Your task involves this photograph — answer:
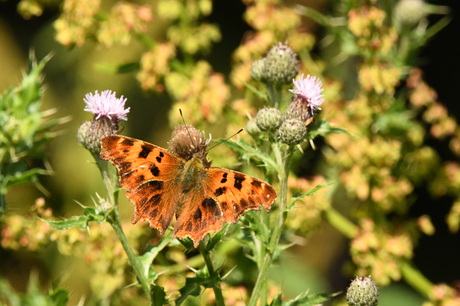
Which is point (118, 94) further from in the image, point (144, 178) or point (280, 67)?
point (144, 178)

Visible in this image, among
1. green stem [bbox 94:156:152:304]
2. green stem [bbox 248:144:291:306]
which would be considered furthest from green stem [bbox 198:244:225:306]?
green stem [bbox 94:156:152:304]

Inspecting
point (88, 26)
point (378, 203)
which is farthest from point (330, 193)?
point (88, 26)

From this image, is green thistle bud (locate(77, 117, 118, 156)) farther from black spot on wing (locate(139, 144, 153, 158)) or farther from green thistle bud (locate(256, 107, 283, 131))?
green thistle bud (locate(256, 107, 283, 131))

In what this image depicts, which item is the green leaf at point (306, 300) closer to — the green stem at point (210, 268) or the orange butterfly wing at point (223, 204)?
the green stem at point (210, 268)

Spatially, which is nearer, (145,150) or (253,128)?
(145,150)

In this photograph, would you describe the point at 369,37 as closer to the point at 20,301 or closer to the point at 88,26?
the point at 88,26

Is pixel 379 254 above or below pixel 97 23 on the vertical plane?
below

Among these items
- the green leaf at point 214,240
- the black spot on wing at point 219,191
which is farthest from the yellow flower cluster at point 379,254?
the black spot on wing at point 219,191

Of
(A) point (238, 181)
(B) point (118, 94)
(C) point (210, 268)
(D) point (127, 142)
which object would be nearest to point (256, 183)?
(A) point (238, 181)
